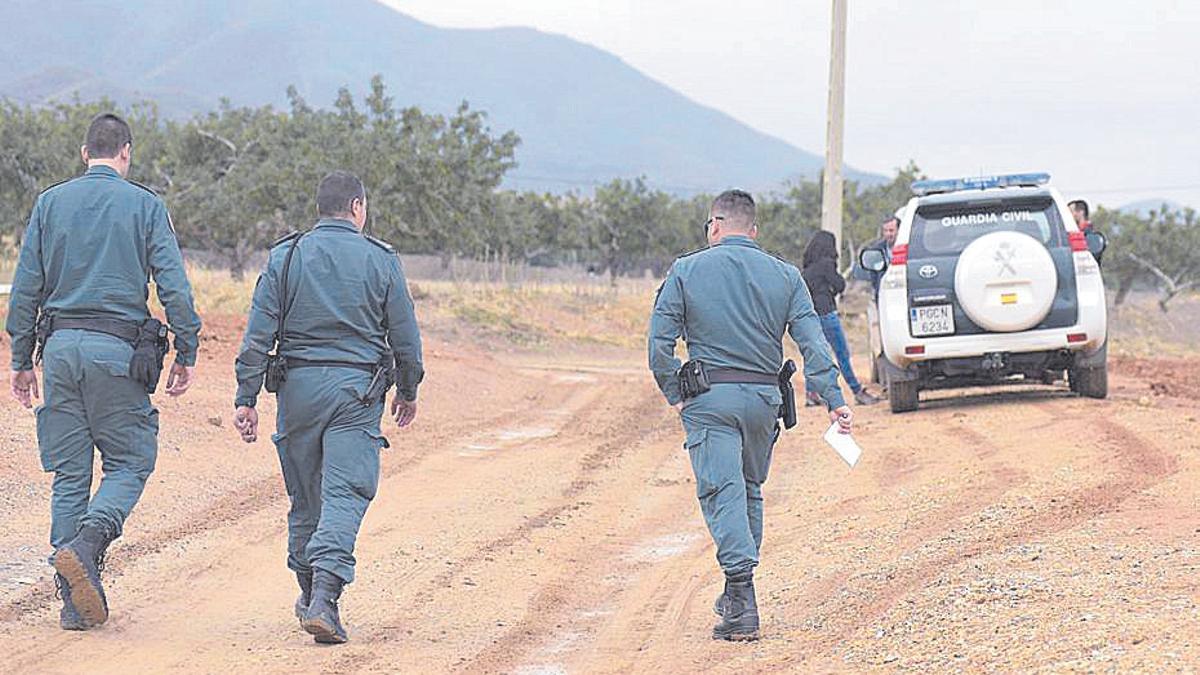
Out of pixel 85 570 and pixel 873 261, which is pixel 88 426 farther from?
pixel 873 261

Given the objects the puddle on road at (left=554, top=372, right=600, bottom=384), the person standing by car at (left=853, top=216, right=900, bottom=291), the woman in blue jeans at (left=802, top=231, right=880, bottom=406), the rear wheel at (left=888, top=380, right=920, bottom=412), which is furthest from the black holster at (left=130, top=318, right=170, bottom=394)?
the puddle on road at (left=554, top=372, right=600, bottom=384)

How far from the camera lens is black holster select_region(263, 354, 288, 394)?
662cm

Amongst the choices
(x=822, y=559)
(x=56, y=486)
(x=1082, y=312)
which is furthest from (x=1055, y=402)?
(x=56, y=486)

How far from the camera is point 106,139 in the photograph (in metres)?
→ 6.92

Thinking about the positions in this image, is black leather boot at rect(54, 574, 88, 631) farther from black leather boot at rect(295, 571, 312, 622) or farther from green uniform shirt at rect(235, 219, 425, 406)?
green uniform shirt at rect(235, 219, 425, 406)

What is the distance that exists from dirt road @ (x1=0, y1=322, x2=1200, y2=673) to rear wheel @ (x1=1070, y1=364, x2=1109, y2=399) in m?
0.46

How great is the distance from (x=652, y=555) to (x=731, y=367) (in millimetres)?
2415

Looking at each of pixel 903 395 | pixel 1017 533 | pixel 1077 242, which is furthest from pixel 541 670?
pixel 903 395

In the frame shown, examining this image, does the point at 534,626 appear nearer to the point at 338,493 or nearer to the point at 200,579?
the point at 338,493

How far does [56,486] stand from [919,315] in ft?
28.8

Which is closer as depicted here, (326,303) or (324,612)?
(324,612)

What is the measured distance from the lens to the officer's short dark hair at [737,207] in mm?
6879

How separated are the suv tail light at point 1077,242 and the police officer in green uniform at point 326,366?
27.7 ft

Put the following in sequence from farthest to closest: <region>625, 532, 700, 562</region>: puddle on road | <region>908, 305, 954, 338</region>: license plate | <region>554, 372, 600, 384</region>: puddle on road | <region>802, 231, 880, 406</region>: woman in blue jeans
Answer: <region>554, 372, 600, 384</region>: puddle on road
<region>802, 231, 880, 406</region>: woman in blue jeans
<region>908, 305, 954, 338</region>: license plate
<region>625, 532, 700, 562</region>: puddle on road
